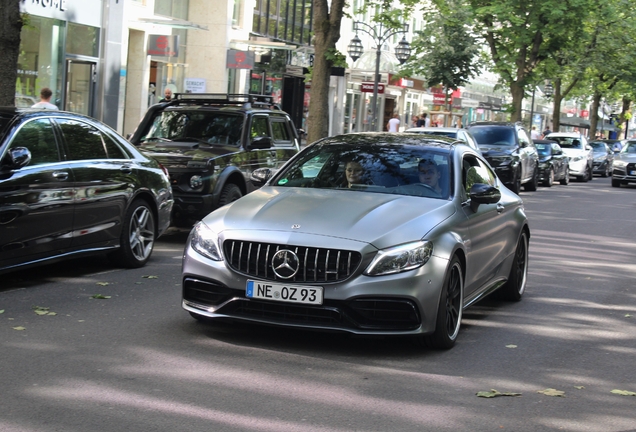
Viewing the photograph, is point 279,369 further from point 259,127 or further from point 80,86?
point 80,86

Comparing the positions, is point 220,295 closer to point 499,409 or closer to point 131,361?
point 131,361

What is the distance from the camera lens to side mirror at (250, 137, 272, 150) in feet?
45.4

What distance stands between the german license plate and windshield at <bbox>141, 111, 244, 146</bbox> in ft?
24.0

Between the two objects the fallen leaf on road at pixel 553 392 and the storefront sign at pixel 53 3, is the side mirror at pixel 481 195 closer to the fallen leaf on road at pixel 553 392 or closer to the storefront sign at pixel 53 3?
the fallen leaf on road at pixel 553 392

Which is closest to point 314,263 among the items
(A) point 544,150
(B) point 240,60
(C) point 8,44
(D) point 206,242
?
(D) point 206,242

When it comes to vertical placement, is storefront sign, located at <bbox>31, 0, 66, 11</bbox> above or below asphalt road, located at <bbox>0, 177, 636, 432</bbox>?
above

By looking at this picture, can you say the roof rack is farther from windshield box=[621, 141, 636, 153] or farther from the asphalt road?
windshield box=[621, 141, 636, 153]

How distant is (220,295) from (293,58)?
1490 inches

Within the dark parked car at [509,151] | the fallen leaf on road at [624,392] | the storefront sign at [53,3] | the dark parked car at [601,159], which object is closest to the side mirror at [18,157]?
the fallen leaf on road at [624,392]

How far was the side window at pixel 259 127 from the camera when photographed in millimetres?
14273

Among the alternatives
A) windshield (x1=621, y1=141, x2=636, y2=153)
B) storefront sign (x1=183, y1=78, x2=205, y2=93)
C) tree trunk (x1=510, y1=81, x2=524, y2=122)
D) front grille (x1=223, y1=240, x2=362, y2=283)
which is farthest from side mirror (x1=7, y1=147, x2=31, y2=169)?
tree trunk (x1=510, y1=81, x2=524, y2=122)

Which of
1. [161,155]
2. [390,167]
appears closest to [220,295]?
[390,167]

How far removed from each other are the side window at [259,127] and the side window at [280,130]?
31cm

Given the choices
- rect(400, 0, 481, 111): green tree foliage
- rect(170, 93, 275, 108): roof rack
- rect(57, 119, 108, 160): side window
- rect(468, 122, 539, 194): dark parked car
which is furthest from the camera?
rect(400, 0, 481, 111): green tree foliage
